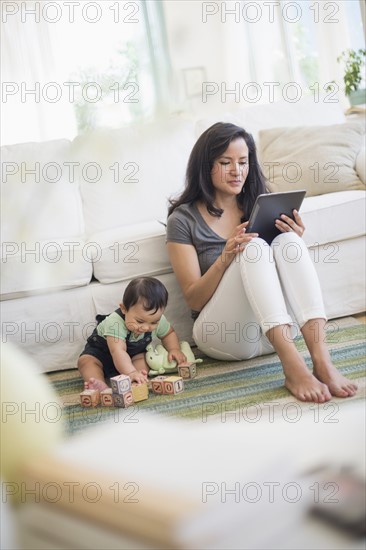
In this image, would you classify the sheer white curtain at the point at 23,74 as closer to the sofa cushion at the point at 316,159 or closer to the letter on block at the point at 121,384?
the letter on block at the point at 121,384

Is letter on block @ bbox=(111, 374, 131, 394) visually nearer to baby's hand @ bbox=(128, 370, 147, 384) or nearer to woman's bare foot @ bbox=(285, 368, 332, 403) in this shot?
baby's hand @ bbox=(128, 370, 147, 384)

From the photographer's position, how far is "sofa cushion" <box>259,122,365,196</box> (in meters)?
2.52

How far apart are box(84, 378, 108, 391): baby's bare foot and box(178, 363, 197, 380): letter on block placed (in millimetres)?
208

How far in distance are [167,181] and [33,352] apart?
721 millimetres

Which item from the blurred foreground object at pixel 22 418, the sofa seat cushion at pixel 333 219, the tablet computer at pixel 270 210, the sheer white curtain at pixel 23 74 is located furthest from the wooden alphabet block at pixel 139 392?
the blurred foreground object at pixel 22 418

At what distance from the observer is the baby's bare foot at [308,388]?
162 cm

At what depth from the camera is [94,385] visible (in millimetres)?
1916

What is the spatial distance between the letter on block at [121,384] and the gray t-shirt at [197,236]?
1.38 ft

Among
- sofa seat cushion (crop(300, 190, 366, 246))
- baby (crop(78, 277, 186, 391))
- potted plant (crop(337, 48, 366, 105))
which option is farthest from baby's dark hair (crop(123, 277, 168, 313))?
potted plant (crop(337, 48, 366, 105))

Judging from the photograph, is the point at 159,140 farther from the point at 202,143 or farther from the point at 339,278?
the point at 339,278

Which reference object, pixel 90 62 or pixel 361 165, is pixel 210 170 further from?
pixel 90 62

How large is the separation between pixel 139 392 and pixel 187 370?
0.18m

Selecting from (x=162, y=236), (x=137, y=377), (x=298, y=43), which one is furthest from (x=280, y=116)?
(x=298, y=43)

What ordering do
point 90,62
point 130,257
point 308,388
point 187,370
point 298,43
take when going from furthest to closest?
point 298,43 → point 130,257 → point 187,370 → point 308,388 → point 90,62
